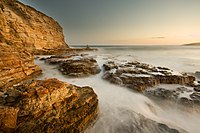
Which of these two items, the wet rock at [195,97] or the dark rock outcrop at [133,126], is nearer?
the dark rock outcrop at [133,126]

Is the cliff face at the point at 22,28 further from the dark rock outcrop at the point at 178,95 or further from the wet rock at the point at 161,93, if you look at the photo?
the dark rock outcrop at the point at 178,95

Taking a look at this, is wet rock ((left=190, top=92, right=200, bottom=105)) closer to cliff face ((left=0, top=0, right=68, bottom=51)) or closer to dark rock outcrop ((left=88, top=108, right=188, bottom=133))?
dark rock outcrop ((left=88, top=108, right=188, bottom=133))

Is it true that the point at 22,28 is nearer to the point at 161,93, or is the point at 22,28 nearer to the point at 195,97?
the point at 161,93

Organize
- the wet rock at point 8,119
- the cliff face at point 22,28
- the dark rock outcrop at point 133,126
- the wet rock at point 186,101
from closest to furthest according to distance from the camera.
Answer: the wet rock at point 8,119, the dark rock outcrop at point 133,126, the wet rock at point 186,101, the cliff face at point 22,28

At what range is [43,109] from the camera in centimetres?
295

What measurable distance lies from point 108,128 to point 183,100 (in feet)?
12.5

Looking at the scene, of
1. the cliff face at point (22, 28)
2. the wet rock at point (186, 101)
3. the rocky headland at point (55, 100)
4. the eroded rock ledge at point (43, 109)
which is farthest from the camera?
the cliff face at point (22, 28)

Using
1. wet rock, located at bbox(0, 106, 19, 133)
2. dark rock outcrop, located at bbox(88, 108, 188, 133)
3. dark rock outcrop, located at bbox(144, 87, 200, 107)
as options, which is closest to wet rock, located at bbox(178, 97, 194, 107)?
dark rock outcrop, located at bbox(144, 87, 200, 107)

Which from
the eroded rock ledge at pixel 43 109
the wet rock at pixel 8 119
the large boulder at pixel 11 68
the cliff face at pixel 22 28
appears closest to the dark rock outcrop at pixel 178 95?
the eroded rock ledge at pixel 43 109

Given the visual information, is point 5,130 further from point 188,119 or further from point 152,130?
point 188,119

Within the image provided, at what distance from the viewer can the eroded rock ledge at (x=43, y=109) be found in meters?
2.58

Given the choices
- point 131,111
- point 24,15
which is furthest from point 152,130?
point 24,15

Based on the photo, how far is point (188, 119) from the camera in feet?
14.6

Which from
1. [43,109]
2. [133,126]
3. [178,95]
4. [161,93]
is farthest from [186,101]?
[43,109]
